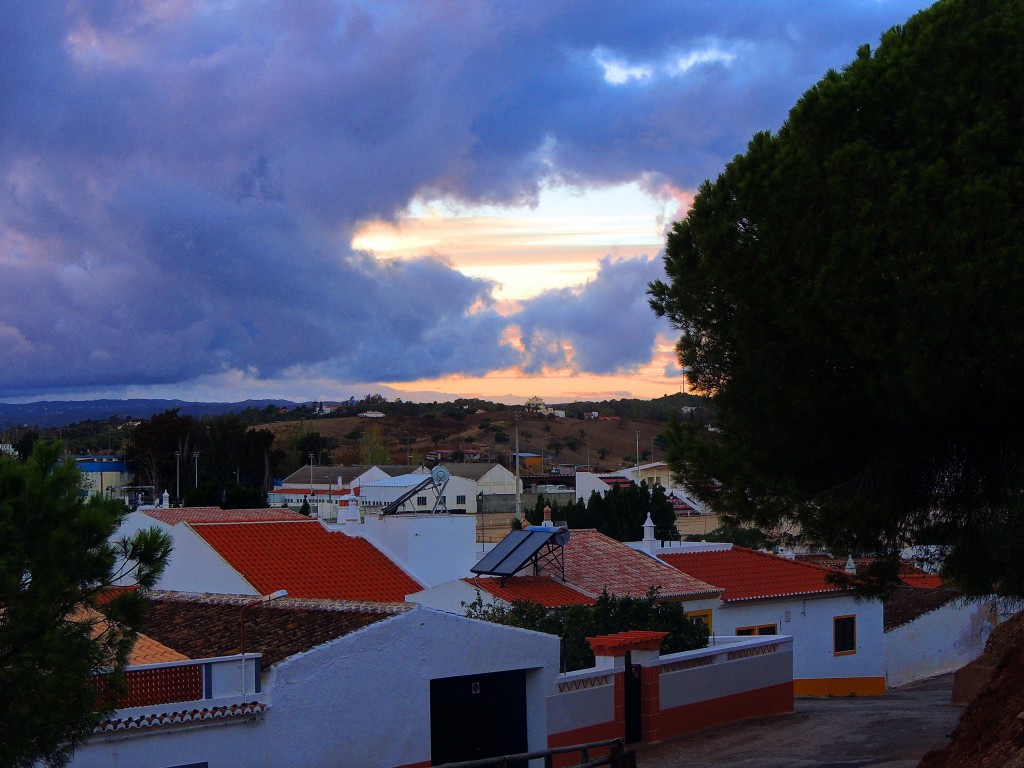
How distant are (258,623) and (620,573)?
13.7 meters

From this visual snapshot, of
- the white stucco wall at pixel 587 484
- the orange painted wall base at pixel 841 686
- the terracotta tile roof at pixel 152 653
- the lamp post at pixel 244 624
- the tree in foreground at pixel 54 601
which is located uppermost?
the tree in foreground at pixel 54 601

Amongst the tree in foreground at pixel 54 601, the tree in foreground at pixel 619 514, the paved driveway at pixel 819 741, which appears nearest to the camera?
the tree in foreground at pixel 54 601

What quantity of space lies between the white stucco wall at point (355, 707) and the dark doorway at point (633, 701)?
2071 mm

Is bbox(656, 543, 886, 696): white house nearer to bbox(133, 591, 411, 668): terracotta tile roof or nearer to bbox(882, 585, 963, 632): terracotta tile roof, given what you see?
bbox(882, 585, 963, 632): terracotta tile roof

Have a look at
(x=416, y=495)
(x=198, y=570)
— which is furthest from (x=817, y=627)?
(x=416, y=495)

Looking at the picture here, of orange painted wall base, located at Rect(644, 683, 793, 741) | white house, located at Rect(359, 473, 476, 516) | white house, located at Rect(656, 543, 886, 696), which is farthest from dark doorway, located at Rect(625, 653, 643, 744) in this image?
white house, located at Rect(359, 473, 476, 516)

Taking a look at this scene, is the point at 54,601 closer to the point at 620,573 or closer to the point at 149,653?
the point at 149,653

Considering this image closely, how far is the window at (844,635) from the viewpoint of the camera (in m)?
31.5

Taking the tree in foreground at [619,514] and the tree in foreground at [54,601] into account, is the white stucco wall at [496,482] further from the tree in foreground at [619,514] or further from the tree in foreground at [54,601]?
the tree in foreground at [54,601]

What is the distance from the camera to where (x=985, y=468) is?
13430 millimetres

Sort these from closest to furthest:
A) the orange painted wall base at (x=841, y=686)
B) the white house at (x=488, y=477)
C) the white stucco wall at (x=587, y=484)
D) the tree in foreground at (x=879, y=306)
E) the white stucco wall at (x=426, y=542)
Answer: the tree in foreground at (x=879, y=306), the white stucco wall at (x=426, y=542), the orange painted wall base at (x=841, y=686), the white stucco wall at (x=587, y=484), the white house at (x=488, y=477)

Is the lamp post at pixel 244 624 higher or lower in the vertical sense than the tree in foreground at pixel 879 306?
lower

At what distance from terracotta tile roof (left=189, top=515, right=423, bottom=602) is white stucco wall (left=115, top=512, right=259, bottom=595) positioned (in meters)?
0.16

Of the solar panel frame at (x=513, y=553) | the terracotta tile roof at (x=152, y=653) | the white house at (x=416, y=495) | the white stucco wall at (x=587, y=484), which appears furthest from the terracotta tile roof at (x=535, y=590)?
the white stucco wall at (x=587, y=484)
